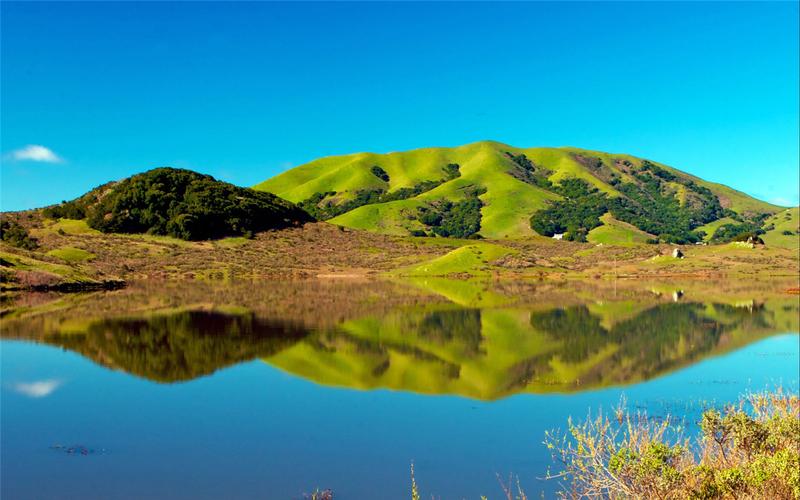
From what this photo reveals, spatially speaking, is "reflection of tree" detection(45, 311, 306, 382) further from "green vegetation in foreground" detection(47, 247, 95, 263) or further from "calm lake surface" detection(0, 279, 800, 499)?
"green vegetation in foreground" detection(47, 247, 95, 263)

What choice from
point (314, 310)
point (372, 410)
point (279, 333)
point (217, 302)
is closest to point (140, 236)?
point (217, 302)

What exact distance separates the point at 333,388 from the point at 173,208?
4812 inches

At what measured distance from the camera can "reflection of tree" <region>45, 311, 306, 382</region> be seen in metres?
29.9

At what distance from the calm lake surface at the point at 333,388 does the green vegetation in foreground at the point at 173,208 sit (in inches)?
3157

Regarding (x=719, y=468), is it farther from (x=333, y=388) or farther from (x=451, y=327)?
(x=451, y=327)

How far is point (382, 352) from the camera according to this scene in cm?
3406

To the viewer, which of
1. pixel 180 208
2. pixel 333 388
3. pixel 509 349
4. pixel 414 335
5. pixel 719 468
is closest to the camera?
pixel 719 468

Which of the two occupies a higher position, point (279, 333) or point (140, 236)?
point (140, 236)

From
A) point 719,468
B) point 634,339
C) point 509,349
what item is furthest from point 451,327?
point 719,468

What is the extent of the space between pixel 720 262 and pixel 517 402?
414 feet

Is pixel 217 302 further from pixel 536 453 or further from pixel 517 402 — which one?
pixel 536 453

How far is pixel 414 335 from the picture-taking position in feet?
133

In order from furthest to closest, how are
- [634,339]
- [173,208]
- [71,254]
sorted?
1. [173,208]
2. [71,254]
3. [634,339]

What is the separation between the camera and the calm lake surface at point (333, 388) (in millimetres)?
15828
